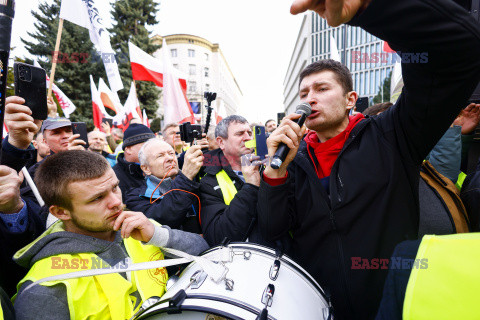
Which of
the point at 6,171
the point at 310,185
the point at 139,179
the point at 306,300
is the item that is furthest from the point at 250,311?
the point at 139,179

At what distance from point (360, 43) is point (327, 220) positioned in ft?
193

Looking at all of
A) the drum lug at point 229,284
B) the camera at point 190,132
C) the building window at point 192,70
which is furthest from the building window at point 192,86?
the drum lug at point 229,284

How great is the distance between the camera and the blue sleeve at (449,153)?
2035 mm

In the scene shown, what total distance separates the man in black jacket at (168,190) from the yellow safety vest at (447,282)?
1723 mm

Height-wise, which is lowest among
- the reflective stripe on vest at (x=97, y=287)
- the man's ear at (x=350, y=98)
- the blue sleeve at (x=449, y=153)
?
the reflective stripe on vest at (x=97, y=287)

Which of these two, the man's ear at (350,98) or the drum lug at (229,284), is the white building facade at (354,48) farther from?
the drum lug at (229,284)

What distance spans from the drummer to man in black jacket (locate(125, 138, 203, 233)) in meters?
0.36

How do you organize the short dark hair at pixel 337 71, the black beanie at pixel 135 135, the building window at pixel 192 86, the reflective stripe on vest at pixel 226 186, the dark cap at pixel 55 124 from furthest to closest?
the building window at pixel 192 86 < the black beanie at pixel 135 135 < the dark cap at pixel 55 124 < the reflective stripe on vest at pixel 226 186 < the short dark hair at pixel 337 71

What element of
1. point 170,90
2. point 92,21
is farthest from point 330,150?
point 92,21

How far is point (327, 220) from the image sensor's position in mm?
1618

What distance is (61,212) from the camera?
1.65 metres

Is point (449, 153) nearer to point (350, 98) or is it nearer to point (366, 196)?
point (350, 98)

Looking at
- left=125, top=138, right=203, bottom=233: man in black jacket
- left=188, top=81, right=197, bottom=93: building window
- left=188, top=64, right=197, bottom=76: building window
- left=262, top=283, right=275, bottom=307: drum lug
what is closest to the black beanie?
left=125, top=138, right=203, bottom=233: man in black jacket

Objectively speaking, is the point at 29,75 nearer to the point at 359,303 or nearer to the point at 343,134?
the point at 343,134
